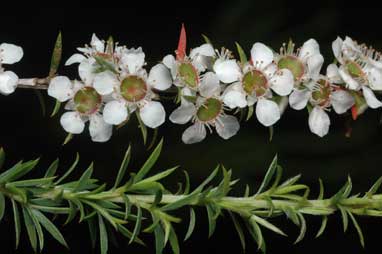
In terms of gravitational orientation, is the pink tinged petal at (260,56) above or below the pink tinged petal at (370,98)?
above

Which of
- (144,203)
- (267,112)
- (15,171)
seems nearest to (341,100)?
(267,112)

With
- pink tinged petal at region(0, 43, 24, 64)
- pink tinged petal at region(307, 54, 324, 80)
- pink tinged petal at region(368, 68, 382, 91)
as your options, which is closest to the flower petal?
pink tinged petal at region(307, 54, 324, 80)

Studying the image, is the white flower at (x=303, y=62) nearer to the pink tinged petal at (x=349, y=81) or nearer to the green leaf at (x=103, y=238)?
the pink tinged petal at (x=349, y=81)

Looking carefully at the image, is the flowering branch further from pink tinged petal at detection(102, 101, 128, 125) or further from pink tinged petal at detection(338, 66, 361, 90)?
pink tinged petal at detection(338, 66, 361, 90)

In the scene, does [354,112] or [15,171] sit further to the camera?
[354,112]

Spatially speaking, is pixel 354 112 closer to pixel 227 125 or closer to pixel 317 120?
pixel 317 120

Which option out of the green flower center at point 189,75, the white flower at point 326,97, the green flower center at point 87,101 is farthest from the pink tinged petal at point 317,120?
the green flower center at point 87,101
